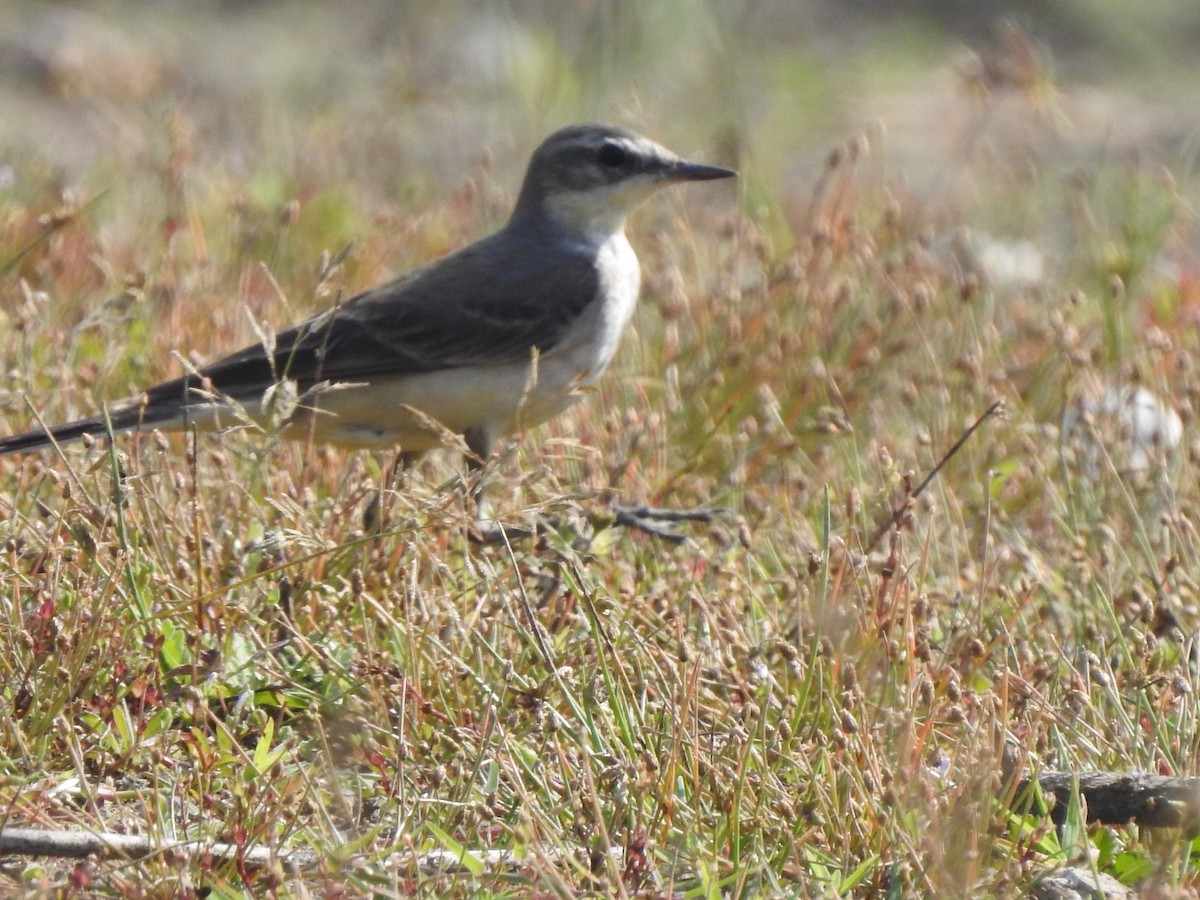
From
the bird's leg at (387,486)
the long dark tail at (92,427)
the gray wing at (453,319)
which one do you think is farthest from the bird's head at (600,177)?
the long dark tail at (92,427)

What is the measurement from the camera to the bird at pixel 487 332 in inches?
213

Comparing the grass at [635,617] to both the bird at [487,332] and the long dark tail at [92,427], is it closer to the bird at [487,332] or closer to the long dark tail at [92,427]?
the long dark tail at [92,427]

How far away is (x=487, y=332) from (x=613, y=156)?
0.94m

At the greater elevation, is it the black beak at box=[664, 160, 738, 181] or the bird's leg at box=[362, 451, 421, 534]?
the black beak at box=[664, 160, 738, 181]

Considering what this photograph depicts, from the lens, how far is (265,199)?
26.8 feet

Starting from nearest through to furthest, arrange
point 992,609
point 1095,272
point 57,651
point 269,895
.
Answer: point 269,895, point 57,651, point 992,609, point 1095,272

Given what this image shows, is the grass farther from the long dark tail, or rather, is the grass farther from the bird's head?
the bird's head

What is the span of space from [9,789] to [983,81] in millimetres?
4793

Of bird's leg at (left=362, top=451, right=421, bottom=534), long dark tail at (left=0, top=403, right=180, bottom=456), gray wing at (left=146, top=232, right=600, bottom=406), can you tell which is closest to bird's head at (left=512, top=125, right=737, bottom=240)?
gray wing at (left=146, top=232, right=600, bottom=406)

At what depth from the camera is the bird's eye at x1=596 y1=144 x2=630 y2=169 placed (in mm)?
6344

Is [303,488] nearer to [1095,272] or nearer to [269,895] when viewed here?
[269,895]

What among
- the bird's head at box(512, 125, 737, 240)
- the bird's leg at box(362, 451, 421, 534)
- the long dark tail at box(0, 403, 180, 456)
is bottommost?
the bird's leg at box(362, 451, 421, 534)

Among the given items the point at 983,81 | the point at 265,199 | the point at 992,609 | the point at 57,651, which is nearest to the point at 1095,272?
the point at 983,81

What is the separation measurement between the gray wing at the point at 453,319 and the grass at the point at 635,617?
0.34m
